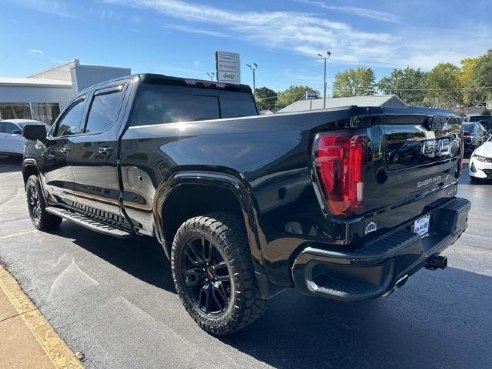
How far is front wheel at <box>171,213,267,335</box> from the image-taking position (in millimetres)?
2570

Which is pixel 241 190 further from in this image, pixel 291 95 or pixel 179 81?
pixel 291 95

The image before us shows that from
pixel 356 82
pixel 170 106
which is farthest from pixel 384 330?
pixel 356 82

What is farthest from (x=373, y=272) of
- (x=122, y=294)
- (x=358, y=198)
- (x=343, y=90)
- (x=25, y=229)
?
(x=343, y=90)

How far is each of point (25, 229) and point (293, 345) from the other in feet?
16.1

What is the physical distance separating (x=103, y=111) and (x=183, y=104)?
855mm

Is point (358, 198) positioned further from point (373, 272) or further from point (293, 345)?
point (293, 345)

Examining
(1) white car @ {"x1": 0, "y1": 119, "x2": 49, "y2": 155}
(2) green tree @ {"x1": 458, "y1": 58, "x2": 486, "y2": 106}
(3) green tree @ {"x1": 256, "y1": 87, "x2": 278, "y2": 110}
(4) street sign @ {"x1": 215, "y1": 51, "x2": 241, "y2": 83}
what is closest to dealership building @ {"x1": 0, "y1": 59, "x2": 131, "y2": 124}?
(1) white car @ {"x1": 0, "y1": 119, "x2": 49, "y2": 155}

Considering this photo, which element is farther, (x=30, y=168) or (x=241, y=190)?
(x=30, y=168)

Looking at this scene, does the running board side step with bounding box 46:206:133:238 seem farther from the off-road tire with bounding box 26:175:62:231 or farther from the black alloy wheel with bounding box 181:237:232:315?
the black alloy wheel with bounding box 181:237:232:315

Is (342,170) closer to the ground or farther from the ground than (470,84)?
closer to the ground

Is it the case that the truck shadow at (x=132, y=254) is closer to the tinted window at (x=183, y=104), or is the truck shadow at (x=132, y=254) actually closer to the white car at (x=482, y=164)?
the tinted window at (x=183, y=104)

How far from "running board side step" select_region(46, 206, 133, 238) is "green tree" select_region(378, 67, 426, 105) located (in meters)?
100

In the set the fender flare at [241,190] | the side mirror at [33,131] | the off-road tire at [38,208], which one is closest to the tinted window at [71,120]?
the side mirror at [33,131]

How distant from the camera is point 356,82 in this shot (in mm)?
99375
